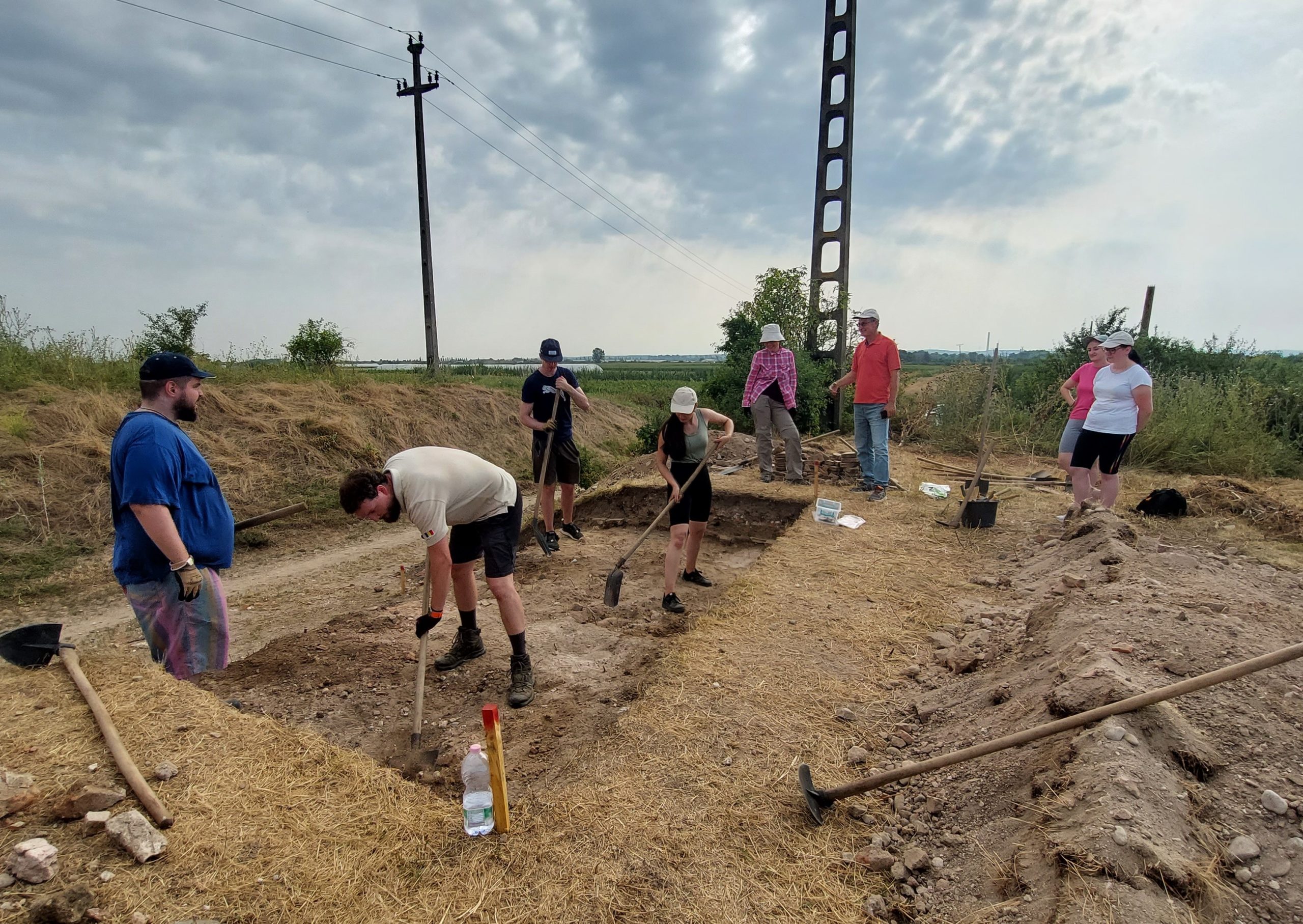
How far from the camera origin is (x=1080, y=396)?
6211mm

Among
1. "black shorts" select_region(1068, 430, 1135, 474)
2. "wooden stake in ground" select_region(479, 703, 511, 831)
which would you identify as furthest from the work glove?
"black shorts" select_region(1068, 430, 1135, 474)

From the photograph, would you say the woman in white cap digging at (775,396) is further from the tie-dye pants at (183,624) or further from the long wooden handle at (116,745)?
the long wooden handle at (116,745)

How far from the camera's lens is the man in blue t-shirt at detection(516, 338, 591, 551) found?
616 cm

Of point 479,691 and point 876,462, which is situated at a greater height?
point 876,462

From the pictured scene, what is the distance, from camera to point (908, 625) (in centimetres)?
431

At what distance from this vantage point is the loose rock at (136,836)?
1.96 meters

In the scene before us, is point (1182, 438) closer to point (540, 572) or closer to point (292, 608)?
point (540, 572)

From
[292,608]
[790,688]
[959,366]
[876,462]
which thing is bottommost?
[292,608]

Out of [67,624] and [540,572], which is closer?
[67,624]

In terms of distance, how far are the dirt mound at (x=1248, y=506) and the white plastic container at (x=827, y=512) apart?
372 centimetres

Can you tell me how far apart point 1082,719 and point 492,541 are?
2785mm

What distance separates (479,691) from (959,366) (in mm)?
11736

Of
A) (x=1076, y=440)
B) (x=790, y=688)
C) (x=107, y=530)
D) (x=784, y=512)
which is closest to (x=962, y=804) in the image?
(x=790, y=688)

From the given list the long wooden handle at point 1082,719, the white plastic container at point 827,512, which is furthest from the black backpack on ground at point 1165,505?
the long wooden handle at point 1082,719
